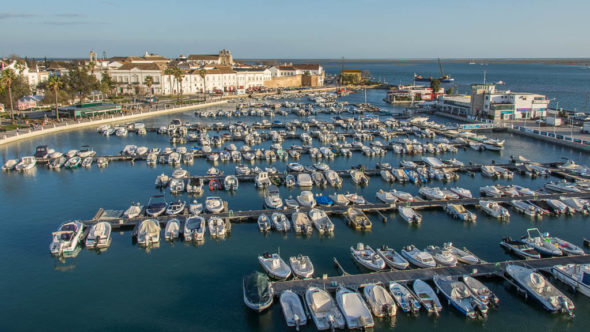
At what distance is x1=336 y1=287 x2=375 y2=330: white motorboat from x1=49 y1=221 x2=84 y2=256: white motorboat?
58.1ft

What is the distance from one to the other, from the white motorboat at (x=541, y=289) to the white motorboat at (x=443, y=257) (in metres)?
2.93

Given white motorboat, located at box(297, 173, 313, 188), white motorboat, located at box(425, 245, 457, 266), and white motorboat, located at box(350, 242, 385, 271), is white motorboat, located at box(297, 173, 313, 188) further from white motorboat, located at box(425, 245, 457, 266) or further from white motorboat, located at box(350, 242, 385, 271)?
white motorboat, located at box(425, 245, 457, 266)

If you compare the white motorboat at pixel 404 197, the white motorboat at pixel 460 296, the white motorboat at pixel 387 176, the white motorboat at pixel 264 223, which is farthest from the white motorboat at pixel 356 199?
the white motorboat at pixel 460 296

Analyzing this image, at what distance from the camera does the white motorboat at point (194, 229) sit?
97.5ft

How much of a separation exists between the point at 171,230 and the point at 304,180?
1530 centimetres

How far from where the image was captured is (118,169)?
161 ft

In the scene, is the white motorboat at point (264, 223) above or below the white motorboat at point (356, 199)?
below

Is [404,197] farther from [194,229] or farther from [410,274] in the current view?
[194,229]

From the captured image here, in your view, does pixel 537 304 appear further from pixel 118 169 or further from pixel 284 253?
pixel 118 169

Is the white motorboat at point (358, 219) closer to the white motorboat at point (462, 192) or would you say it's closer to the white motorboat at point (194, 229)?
the white motorboat at point (462, 192)

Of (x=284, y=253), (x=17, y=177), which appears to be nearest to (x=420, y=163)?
(x=284, y=253)

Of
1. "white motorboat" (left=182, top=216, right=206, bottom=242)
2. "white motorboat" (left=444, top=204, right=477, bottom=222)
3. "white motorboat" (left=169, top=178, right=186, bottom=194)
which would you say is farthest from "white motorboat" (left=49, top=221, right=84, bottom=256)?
"white motorboat" (left=444, top=204, right=477, bottom=222)

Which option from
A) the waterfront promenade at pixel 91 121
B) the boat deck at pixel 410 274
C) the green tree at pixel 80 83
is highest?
the green tree at pixel 80 83

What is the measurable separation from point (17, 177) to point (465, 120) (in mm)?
70119
